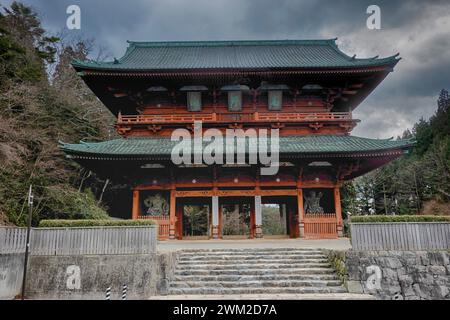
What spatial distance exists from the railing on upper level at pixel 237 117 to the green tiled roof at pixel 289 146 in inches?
46.0

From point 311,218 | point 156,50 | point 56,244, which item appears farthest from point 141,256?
point 156,50

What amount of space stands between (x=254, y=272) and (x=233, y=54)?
1865 centimetres

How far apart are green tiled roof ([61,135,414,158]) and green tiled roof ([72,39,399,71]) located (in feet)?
16.7

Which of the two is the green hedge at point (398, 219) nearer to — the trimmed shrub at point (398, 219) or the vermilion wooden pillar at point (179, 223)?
the trimmed shrub at point (398, 219)

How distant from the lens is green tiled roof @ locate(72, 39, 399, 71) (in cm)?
2261

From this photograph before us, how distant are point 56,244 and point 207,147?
931 centimetres

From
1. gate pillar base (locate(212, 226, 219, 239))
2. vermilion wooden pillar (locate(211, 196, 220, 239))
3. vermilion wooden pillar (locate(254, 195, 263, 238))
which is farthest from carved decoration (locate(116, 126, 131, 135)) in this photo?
vermilion wooden pillar (locate(254, 195, 263, 238))

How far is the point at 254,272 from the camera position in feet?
39.0

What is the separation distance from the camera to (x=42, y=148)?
19.3 meters

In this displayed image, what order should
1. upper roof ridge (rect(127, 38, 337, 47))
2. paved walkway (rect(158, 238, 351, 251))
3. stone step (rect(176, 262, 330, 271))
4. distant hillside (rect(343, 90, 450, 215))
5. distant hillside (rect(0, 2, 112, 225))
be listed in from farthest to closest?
distant hillside (rect(343, 90, 450, 215)) < upper roof ridge (rect(127, 38, 337, 47)) < distant hillside (rect(0, 2, 112, 225)) < paved walkway (rect(158, 238, 351, 251)) < stone step (rect(176, 262, 330, 271))

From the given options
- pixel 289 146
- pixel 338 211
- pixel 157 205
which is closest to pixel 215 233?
pixel 157 205

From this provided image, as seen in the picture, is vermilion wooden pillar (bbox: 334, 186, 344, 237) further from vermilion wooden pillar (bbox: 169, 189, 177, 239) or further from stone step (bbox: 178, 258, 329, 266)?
vermilion wooden pillar (bbox: 169, 189, 177, 239)

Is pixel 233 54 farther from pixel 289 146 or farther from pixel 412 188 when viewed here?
pixel 412 188

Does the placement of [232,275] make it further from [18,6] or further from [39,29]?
[18,6]
